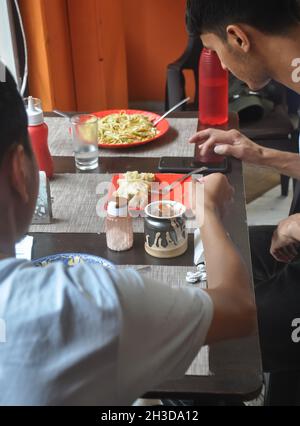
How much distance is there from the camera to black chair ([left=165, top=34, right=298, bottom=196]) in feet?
8.00

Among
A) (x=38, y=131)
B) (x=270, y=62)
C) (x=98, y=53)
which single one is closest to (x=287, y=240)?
(x=270, y=62)

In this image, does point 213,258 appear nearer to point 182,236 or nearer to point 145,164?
point 182,236

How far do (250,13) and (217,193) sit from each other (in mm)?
409

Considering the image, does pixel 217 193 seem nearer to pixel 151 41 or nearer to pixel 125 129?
pixel 125 129

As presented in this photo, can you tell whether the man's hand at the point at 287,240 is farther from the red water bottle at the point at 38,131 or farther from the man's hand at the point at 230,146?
the red water bottle at the point at 38,131

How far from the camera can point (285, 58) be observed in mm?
1333

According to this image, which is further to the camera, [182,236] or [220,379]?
[182,236]

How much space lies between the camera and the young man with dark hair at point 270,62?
1260 mm

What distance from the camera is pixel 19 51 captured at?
250 cm

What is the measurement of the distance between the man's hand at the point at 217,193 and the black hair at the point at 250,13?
0.36 metres

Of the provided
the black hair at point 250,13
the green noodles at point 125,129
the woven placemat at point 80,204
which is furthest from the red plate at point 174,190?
the black hair at point 250,13

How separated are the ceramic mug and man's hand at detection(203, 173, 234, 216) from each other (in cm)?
6

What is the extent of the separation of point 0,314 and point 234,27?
2.97 feet
